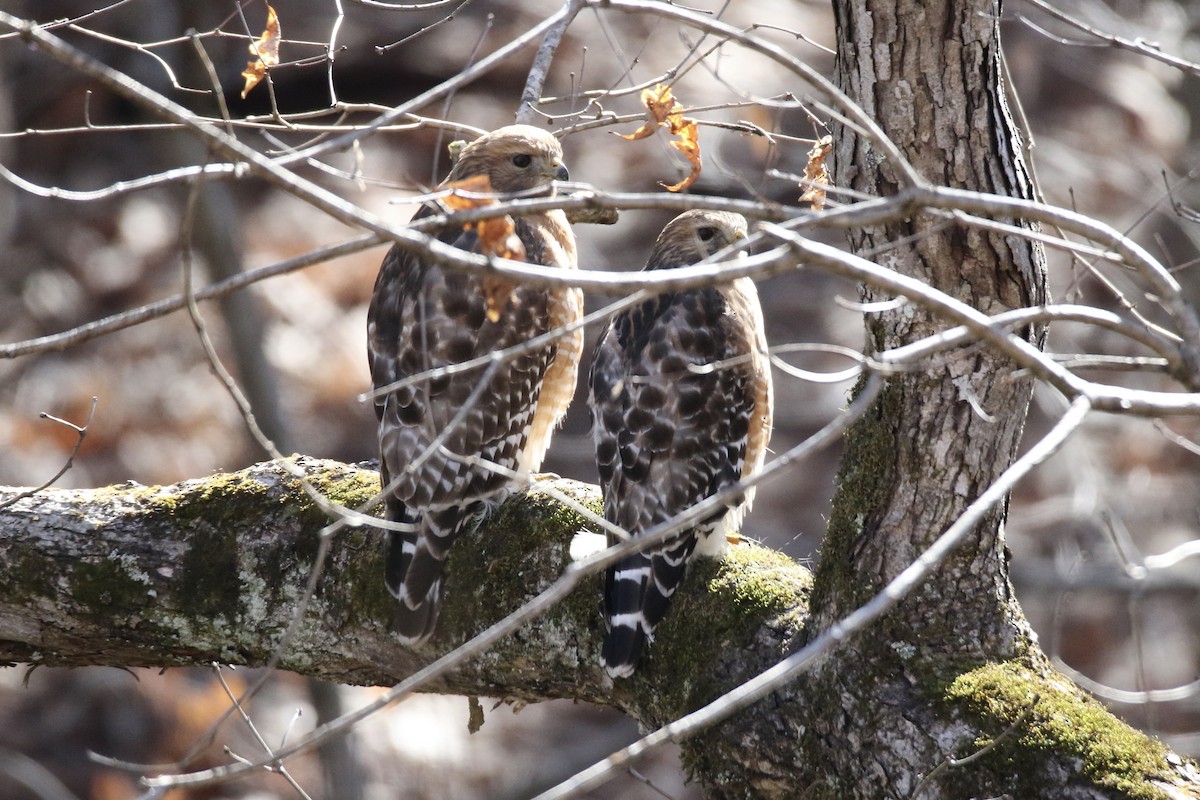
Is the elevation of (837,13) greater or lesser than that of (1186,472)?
greater

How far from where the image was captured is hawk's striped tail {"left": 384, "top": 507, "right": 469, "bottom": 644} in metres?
4.04

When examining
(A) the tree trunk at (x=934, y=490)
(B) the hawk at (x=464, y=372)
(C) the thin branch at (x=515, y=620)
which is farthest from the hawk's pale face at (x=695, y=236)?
(C) the thin branch at (x=515, y=620)

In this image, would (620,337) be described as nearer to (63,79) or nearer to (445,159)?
(445,159)

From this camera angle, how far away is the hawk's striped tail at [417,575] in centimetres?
404

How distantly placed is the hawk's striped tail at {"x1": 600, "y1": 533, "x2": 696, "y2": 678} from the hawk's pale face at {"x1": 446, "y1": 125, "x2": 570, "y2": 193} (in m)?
1.70

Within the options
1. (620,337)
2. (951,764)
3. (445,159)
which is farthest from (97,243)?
(951,764)

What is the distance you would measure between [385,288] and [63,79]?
21.2 feet

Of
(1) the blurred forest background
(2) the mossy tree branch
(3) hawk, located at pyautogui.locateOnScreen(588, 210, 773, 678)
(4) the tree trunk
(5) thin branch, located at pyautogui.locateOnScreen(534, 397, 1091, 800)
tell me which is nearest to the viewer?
(5) thin branch, located at pyautogui.locateOnScreen(534, 397, 1091, 800)

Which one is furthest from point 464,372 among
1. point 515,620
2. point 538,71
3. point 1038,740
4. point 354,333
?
point 354,333

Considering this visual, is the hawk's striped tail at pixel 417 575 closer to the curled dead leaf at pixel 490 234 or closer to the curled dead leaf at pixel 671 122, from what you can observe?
the curled dead leaf at pixel 490 234

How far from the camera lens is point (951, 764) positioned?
304 cm

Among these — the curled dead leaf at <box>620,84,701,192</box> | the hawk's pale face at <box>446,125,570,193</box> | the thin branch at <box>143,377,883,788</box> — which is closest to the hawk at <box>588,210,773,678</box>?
the hawk's pale face at <box>446,125,570,193</box>

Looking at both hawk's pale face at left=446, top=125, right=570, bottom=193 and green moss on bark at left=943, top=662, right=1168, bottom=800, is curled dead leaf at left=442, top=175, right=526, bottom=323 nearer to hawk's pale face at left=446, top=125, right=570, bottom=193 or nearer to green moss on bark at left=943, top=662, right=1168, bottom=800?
green moss on bark at left=943, top=662, right=1168, bottom=800

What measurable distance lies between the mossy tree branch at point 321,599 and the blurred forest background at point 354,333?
9.30 ft
